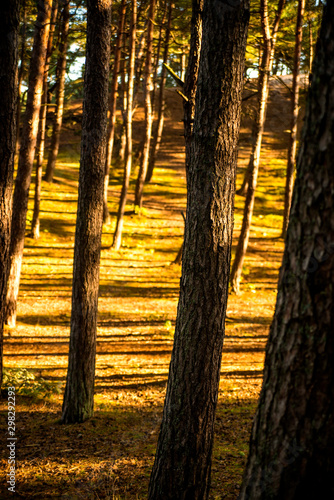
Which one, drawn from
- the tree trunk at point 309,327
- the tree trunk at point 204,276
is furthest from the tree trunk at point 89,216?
the tree trunk at point 309,327

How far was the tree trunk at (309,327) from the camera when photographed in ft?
6.79

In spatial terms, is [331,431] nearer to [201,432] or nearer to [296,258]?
[296,258]

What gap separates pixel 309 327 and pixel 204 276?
1815 millimetres

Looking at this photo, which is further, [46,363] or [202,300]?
[46,363]

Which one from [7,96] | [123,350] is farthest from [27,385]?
[7,96]

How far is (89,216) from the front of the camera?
6.21 metres

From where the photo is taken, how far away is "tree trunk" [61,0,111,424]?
19.4 feet

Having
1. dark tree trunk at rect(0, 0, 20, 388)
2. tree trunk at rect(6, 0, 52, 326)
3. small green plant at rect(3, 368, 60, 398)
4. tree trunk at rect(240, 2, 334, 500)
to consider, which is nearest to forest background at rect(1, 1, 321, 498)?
small green plant at rect(3, 368, 60, 398)

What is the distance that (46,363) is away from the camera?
30.7 feet

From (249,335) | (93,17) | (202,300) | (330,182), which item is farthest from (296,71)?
(330,182)

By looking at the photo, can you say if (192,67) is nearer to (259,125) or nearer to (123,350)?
(123,350)

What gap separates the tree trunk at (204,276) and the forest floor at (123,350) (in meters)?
1.04

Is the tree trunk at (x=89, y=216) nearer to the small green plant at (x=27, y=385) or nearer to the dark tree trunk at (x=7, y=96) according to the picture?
the dark tree trunk at (x=7, y=96)

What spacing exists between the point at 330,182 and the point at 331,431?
129 cm
